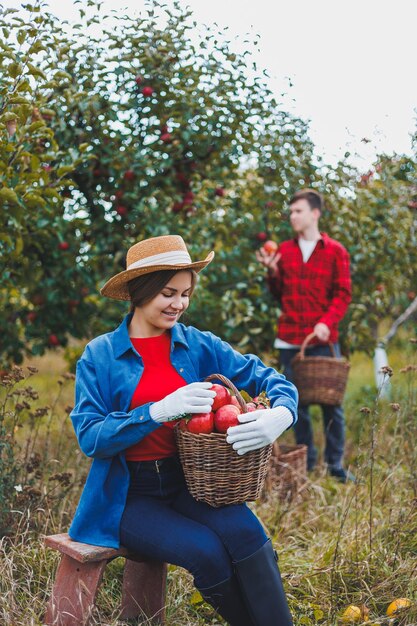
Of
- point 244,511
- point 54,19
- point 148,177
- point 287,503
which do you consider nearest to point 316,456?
point 287,503

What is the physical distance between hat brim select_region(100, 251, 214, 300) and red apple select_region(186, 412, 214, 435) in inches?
19.7

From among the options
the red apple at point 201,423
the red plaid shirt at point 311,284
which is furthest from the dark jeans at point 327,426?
the red apple at point 201,423

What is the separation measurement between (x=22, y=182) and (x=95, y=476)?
5.21 ft

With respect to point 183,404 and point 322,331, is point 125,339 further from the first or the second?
point 322,331

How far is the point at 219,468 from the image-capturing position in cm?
240

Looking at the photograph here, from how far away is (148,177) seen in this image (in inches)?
184

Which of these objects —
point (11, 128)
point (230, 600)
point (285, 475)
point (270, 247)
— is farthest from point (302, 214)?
point (230, 600)

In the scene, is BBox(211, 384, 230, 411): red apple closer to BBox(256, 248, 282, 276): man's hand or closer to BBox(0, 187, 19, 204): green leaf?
BBox(0, 187, 19, 204): green leaf

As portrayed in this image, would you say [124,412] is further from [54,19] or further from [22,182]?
[54,19]

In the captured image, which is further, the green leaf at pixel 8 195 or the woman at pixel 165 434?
the green leaf at pixel 8 195

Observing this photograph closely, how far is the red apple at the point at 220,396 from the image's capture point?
246 centimetres

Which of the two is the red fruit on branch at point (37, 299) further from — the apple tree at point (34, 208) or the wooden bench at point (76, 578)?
the wooden bench at point (76, 578)

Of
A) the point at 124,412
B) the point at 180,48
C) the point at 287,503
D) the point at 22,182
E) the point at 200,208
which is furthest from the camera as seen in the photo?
the point at 200,208

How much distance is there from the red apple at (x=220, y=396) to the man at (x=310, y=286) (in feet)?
7.77
